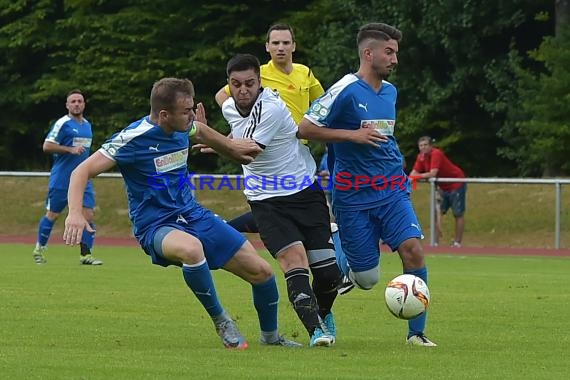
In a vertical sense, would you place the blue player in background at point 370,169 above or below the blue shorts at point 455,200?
above

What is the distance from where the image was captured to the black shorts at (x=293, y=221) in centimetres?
923

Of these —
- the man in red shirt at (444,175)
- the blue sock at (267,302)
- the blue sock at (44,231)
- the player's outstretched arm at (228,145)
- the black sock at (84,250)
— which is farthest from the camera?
the man in red shirt at (444,175)

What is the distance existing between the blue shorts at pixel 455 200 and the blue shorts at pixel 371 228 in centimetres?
1496

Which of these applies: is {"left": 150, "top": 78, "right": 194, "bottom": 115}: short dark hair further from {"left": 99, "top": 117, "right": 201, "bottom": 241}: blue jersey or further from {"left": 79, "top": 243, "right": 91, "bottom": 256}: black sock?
{"left": 79, "top": 243, "right": 91, "bottom": 256}: black sock

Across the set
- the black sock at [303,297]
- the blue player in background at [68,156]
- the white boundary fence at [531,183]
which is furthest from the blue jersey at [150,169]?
the white boundary fence at [531,183]

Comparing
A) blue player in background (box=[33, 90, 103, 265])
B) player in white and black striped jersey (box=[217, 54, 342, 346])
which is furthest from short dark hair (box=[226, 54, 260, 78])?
blue player in background (box=[33, 90, 103, 265])

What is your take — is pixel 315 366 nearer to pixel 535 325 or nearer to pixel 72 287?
pixel 535 325

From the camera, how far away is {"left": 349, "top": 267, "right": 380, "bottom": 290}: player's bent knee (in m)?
9.36

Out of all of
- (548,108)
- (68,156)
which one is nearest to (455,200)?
(548,108)

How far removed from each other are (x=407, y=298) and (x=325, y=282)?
88 centimetres

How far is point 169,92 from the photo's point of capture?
869 centimetres

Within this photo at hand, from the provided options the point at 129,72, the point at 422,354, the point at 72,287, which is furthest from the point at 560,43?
the point at 422,354

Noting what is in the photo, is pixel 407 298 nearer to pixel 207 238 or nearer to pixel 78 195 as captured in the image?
pixel 207 238

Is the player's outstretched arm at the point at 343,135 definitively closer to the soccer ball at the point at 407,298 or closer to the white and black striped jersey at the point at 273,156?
the white and black striped jersey at the point at 273,156
